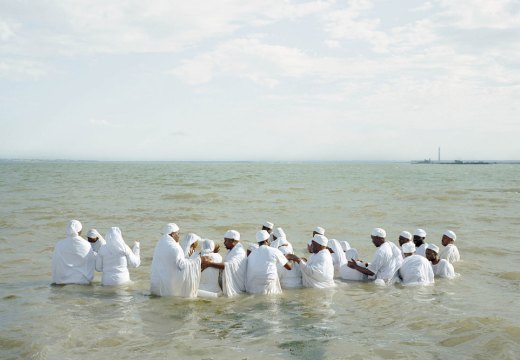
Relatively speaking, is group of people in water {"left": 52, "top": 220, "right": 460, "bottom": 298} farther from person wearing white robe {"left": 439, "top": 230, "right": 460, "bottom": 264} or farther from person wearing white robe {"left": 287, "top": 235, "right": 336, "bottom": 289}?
person wearing white robe {"left": 439, "top": 230, "right": 460, "bottom": 264}

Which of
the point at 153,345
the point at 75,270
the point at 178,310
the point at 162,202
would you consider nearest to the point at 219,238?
the point at 75,270

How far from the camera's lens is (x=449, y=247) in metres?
11.5

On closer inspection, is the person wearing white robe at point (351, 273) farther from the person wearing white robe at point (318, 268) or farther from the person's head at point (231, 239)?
the person's head at point (231, 239)

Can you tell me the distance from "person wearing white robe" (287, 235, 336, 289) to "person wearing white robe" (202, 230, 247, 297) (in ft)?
3.66

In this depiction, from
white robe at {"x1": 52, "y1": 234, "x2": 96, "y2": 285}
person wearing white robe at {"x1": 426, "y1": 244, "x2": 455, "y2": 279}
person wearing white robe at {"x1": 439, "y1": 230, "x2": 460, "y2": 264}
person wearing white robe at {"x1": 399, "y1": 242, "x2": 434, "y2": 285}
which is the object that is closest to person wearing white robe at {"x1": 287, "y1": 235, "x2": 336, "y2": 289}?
person wearing white robe at {"x1": 399, "y1": 242, "x2": 434, "y2": 285}

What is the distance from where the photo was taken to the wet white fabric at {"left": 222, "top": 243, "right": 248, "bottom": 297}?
29.1ft

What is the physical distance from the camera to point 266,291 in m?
8.92

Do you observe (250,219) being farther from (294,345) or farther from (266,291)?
(294,345)

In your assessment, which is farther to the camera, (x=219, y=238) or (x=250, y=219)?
(x=250, y=219)

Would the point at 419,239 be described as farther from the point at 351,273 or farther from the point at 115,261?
the point at 115,261

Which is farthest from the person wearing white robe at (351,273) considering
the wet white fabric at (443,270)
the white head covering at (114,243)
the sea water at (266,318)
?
the white head covering at (114,243)

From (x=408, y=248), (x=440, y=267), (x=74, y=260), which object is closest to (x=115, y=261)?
(x=74, y=260)

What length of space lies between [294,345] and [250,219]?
50.5ft

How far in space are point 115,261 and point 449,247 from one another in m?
7.54
